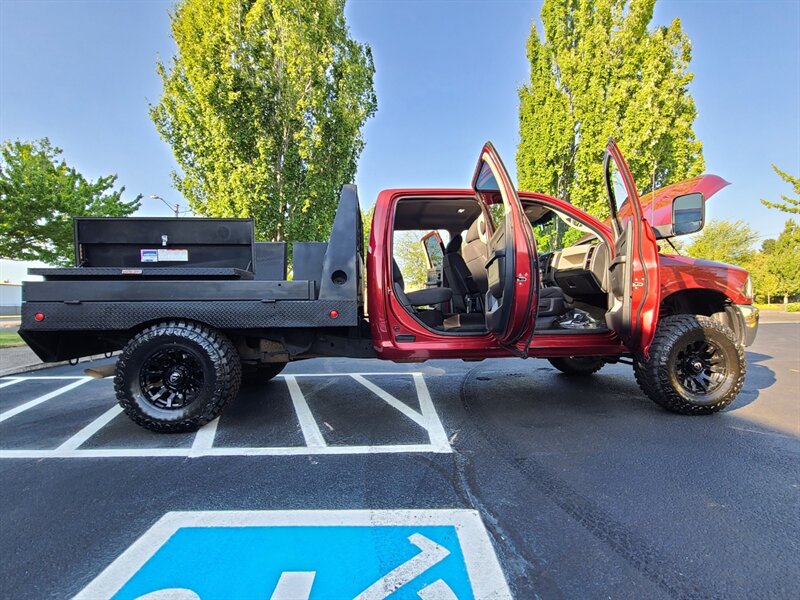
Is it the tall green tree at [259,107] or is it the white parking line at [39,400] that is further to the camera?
the tall green tree at [259,107]

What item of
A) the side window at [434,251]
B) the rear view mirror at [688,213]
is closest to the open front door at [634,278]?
the rear view mirror at [688,213]

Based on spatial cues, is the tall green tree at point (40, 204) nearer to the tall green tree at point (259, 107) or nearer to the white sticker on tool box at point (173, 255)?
→ the tall green tree at point (259, 107)

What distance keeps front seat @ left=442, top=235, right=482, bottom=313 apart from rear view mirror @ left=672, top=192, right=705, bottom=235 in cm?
182

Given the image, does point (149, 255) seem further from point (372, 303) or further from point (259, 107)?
point (259, 107)

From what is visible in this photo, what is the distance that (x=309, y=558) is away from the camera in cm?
153

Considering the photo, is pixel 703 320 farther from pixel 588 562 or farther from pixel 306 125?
pixel 306 125

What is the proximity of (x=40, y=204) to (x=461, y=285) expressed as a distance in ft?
45.3

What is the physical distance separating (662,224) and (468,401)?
7.81 ft

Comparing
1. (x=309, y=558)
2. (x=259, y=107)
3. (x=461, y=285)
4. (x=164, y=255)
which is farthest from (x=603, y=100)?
(x=309, y=558)

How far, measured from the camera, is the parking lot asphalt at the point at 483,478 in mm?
1494

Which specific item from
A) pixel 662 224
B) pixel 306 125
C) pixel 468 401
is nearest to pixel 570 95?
pixel 306 125

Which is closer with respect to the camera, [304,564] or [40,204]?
[304,564]

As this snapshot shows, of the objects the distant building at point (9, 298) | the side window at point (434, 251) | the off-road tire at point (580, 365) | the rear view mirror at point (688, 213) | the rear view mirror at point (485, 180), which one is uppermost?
the rear view mirror at point (485, 180)

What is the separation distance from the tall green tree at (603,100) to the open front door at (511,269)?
38.4 ft
